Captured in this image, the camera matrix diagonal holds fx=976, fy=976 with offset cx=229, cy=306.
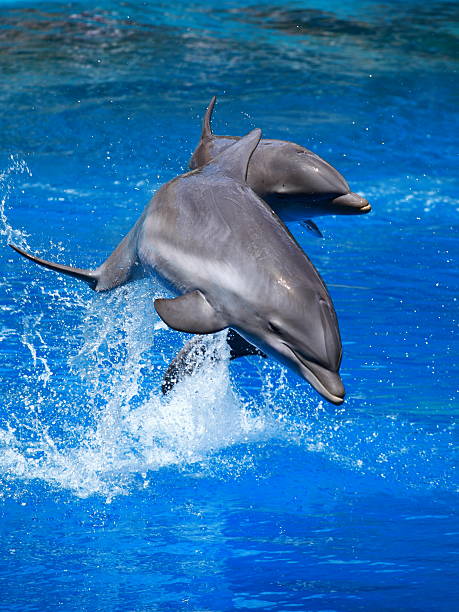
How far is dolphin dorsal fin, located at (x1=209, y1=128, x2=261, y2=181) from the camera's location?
5316 mm

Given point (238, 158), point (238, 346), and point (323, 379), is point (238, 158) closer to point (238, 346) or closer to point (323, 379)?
point (238, 346)

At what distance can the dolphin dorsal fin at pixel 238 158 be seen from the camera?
5316mm

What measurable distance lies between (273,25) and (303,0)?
151 cm

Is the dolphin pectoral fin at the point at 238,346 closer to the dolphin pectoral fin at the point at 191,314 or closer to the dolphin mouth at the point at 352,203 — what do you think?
the dolphin mouth at the point at 352,203

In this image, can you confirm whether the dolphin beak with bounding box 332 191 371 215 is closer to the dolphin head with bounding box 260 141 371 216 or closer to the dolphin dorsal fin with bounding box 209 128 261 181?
the dolphin head with bounding box 260 141 371 216

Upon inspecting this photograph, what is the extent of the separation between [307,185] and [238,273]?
4.82 ft

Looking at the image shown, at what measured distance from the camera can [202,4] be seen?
66.6ft

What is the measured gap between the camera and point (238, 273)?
4.57 m

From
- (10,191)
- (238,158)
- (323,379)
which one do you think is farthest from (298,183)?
(10,191)

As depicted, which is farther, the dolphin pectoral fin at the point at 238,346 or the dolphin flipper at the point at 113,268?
the dolphin pectoral fin at the point at 238,346

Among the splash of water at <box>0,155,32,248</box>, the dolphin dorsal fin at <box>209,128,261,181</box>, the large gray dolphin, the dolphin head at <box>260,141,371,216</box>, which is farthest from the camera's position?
the splash of water at <box>0,155,32,248</box>

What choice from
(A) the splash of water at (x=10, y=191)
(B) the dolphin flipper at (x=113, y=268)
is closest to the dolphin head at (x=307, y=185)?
(B) the dolphin flipper at (x=113, y=268)

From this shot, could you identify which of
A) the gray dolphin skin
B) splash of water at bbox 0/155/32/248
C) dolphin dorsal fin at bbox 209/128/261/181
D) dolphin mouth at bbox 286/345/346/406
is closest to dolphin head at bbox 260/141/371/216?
the gray dolphin skin

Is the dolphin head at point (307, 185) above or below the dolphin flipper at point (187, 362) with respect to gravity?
above
